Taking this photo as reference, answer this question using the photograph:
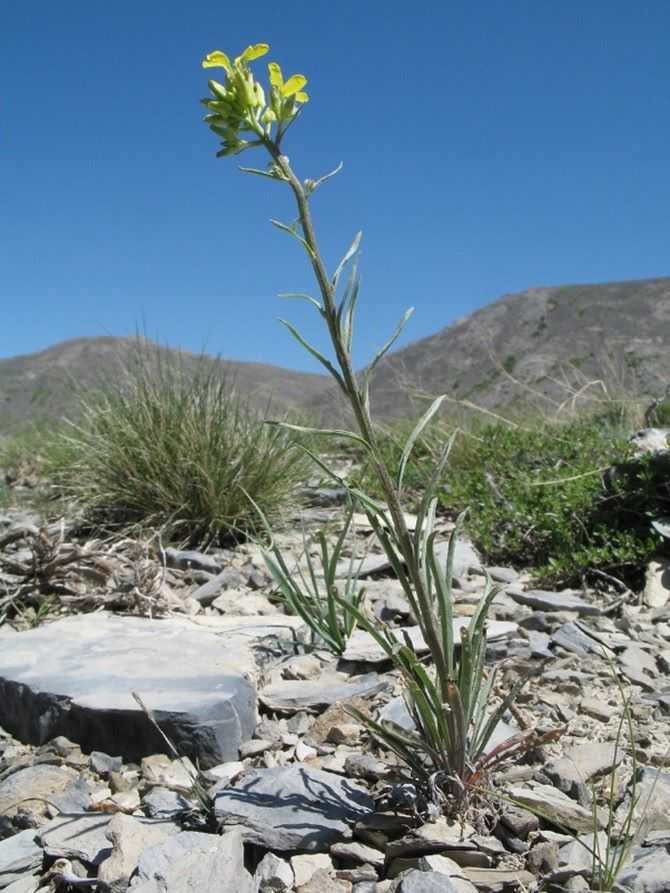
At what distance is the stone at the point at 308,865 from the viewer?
58.8 inches

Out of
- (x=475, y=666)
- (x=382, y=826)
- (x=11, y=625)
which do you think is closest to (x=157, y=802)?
(x=382, y=826)

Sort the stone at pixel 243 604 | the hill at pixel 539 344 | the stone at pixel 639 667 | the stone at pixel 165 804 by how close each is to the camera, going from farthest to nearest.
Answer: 1. the hill at pixel 539 344
2. the stone at pixel 243 604
3. the stone at pixel 639 667
4. the stone at pixel 165 804

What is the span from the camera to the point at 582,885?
142cm

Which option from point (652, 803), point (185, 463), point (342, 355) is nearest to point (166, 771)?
point (652, 803)

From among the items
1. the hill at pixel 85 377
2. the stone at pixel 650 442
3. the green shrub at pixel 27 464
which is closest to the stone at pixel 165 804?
the stone at pixel 650 442

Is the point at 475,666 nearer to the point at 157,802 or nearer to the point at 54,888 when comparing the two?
the point at 157,802

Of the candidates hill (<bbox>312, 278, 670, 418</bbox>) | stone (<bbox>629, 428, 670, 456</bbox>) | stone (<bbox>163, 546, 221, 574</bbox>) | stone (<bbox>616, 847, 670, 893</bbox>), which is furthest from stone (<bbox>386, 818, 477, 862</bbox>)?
hill (<bbox>312, 278, 670, 418</bbox>)

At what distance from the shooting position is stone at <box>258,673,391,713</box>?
7.41 feet

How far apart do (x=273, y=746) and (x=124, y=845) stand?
0.56m

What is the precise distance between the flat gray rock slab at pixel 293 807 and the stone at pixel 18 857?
0.37 meters

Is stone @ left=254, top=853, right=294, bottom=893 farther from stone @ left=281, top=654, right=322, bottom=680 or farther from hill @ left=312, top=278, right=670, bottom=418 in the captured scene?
hill @ left=312, top=278, right=670, bottom=418

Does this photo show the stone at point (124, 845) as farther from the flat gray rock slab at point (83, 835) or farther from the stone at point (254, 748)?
the stone at point (254, 748)

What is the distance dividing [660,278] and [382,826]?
1583 centimetres

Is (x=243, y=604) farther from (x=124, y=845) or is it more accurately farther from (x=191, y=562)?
(x=124, y=845)
